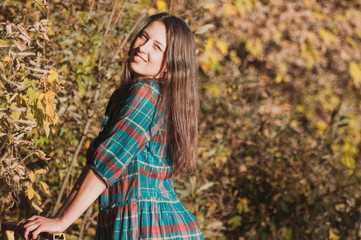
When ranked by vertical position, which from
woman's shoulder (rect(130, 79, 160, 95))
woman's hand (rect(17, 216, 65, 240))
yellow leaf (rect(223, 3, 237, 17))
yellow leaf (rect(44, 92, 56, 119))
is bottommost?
woman's hand (rect(17, 216, 65, 240))

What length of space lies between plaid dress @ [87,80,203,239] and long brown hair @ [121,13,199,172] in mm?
55

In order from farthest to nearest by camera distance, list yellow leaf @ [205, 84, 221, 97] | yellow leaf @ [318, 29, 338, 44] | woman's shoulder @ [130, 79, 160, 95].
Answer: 1. yellow leaf @ [318, 29, 338, 44]
2. yellow leaf @ [205, 84, 221, 97]
3. woman's shoulder @ [130, 79, 160, 95]

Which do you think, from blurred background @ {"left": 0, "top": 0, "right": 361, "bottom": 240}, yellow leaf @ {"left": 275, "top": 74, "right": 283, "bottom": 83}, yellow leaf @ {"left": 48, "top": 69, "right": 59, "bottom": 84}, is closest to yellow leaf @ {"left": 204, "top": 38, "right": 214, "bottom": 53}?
blurred background @ {"left": 0, "top": 0, "right": 361, "bottom": 240}

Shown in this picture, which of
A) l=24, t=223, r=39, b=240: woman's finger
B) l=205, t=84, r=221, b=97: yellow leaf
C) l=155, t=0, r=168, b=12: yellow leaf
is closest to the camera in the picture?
l=24, t=223, r=39, b=240: woman's finger

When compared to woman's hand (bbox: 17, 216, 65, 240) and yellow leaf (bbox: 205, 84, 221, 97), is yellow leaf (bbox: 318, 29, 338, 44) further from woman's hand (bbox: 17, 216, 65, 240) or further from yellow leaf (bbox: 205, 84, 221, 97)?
woman's hand (bbox: 17, 216, 65, 240)

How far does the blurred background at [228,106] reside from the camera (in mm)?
1903

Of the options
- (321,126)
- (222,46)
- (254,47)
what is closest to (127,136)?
(222,46)

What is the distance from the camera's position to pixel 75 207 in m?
1.56

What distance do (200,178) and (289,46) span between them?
Answer: 1.61 m

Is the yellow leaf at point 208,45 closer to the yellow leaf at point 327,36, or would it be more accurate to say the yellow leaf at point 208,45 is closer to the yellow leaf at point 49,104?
the yellow leaf at point 327,36

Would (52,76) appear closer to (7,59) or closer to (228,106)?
(7,59)

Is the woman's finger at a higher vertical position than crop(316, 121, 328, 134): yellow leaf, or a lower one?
higher

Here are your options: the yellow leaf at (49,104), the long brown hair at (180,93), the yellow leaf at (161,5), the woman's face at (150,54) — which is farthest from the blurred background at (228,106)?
the long brown hair at (180,93)

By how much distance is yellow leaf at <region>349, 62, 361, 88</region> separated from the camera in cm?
449
